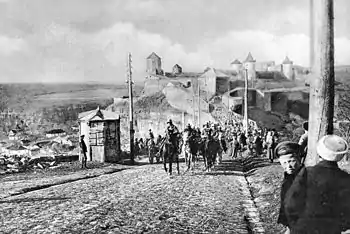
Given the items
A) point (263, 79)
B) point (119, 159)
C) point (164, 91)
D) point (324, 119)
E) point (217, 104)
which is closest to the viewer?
point (324, 119)

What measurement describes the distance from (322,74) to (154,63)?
5052 inches

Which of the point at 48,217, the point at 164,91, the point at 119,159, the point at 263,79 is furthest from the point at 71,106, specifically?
the point at 48,217

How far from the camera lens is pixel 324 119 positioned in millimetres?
8609

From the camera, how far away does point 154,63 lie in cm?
13588

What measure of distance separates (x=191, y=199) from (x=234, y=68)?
13991 centimetres

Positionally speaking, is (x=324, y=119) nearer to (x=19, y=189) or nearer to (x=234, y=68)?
(x=19, y=189)

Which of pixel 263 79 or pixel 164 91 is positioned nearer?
pixel 164 91

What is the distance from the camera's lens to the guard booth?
88.9 feet

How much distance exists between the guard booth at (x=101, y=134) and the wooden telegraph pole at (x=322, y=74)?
63.6 feet

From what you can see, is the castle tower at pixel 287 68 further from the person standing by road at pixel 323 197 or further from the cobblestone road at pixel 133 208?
the person standing by road at pixel 323 197

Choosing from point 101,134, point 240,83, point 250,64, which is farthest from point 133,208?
point 250,64

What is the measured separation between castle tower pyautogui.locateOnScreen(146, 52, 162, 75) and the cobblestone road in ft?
386

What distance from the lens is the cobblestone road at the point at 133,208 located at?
901 cm

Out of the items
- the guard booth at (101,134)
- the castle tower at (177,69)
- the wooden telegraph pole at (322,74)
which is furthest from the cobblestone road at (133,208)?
the castle tower at (177,69)
